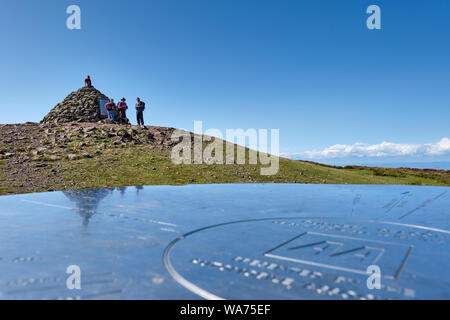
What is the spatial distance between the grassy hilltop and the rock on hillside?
282 inches

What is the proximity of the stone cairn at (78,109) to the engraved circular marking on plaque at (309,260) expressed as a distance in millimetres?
37448

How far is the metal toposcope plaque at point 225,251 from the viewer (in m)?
2.17

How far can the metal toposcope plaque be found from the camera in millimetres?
2174

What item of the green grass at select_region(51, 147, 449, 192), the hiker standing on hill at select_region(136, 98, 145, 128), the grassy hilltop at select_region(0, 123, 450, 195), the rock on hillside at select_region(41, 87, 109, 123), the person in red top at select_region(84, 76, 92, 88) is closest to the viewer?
the grassy hilltop at select_region(0, 123, 450, 195)

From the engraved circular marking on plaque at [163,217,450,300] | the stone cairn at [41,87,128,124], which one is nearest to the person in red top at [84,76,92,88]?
the stone cairn at [41,87,128,124]

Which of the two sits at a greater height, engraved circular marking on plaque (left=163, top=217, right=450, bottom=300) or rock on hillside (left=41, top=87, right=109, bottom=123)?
rock on hillside (left=41, top=87, right=109, bottom=123)

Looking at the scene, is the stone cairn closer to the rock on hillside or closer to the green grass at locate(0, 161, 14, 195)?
the rock on hillside

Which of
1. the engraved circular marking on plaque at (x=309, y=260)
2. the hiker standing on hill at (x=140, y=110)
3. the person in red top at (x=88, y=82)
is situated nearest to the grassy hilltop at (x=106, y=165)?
the hiker standing on hill at (x=140, y=110)

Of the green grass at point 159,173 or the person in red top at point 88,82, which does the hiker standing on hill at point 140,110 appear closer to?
the green grass at point 159,173
